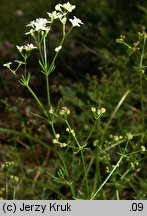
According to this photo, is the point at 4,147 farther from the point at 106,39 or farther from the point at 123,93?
the point at 106,39

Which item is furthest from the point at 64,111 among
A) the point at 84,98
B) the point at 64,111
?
the point at 84,98

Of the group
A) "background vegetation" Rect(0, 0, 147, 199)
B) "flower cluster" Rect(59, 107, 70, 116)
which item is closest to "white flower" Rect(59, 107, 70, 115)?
"flower cluster" Rect(59, 107, 70, 116)

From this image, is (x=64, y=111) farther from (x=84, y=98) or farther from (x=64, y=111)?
(x=84, y=98)

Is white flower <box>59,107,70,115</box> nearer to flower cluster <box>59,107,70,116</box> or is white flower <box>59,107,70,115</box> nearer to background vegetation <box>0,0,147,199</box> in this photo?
flower cluster <box>59,107,70,116</box>

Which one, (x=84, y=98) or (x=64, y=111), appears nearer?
(x=64, y=111)

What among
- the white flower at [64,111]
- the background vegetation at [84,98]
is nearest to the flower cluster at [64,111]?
the white flower at [64,111]

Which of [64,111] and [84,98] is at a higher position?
[84,98]

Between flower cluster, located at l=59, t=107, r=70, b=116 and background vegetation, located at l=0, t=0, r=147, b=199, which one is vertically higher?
background vegetation, located at l=0, t=0, r=147, b=199
